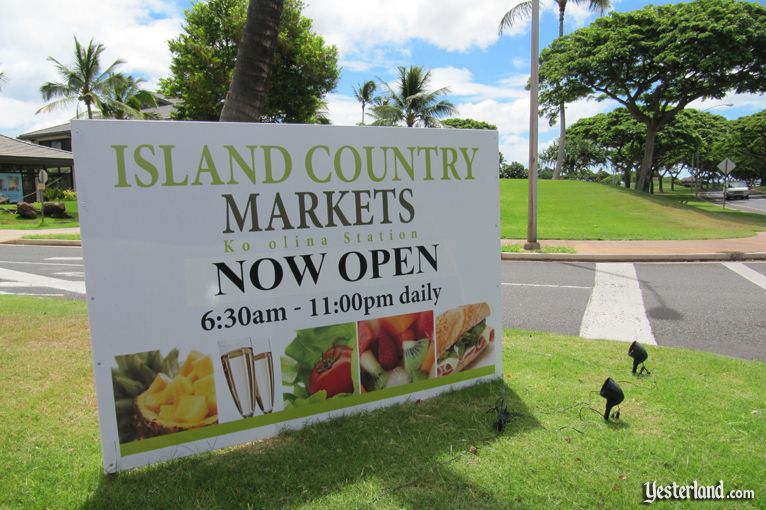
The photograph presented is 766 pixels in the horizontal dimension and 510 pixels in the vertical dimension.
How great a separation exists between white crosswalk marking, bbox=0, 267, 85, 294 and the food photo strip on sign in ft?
21.6

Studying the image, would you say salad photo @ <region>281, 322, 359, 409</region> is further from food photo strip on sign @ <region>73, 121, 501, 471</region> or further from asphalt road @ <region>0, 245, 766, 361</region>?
asphalt road @ <region>0, 245, 766, 361</region>

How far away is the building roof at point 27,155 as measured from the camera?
29891 millimetres

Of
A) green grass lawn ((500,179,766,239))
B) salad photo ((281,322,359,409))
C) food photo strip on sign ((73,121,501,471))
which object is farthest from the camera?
green grass lawn ((500,179,766,239))

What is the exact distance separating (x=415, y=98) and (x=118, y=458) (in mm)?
37433

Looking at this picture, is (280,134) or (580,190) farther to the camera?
(580,190)

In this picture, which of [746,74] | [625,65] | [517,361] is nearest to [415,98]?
[625,65]

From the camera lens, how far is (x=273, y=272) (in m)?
3.16

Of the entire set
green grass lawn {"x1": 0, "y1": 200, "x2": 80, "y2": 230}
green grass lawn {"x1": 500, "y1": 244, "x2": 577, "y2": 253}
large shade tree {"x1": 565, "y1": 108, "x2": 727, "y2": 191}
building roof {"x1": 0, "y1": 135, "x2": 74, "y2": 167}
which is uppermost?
large shade tree {"x1": 565, "y1": 108, "x2": 727, "y2": 191}

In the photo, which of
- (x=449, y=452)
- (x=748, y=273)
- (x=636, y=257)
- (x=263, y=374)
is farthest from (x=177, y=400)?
(x=636, y=257)

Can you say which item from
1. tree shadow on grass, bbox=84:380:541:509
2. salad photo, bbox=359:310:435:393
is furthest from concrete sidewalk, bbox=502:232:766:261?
tree shadow on grass, bbox=84:380:541:509

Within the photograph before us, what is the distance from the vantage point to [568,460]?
2.86 m

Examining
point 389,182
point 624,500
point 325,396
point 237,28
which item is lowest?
point 624,500

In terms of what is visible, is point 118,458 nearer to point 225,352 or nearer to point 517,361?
point 225,352

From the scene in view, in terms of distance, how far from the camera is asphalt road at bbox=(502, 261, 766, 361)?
570cm
